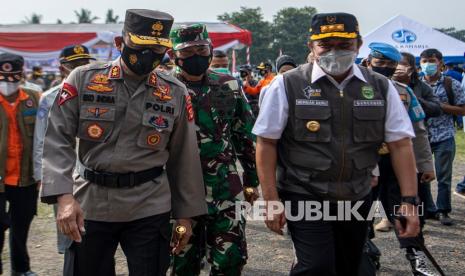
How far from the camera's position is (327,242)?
10.5 feet

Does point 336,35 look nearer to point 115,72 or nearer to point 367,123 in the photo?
point 367,123

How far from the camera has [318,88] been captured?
3258 millimetres

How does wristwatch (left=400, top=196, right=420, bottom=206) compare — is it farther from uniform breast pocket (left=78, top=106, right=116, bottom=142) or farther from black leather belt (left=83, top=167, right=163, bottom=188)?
uniform breast pocket (left=78, top=106, right=116, bottom=142)

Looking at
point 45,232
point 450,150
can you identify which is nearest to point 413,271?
point 450,150

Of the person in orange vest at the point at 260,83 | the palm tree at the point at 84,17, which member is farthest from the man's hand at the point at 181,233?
the palm tree at the point at 84,17

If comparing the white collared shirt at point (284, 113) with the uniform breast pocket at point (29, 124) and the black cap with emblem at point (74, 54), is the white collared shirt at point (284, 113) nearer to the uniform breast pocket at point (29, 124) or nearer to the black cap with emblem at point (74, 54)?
the uniform breast pocket at point (29, 124)

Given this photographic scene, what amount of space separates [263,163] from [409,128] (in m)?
0.92

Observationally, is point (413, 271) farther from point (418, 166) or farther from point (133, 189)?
point (133, 189)

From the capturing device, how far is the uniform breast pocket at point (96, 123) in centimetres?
282

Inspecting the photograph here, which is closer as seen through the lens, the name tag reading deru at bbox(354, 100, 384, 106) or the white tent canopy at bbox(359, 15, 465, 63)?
the name tag reading deru at bbox(354, 100, 384, 106)

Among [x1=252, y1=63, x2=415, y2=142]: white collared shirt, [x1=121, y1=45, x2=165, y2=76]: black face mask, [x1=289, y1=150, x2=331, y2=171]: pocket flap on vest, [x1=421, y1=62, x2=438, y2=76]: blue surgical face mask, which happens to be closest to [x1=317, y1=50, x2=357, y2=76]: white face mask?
[x1=252, y1=63, x2=415, y2=142]: white collared shirt

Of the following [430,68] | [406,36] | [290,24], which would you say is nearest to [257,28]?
[290,24]

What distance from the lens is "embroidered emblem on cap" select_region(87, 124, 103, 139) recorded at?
2.82m

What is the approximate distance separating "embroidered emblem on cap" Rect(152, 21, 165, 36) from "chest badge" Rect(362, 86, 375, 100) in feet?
4.13
